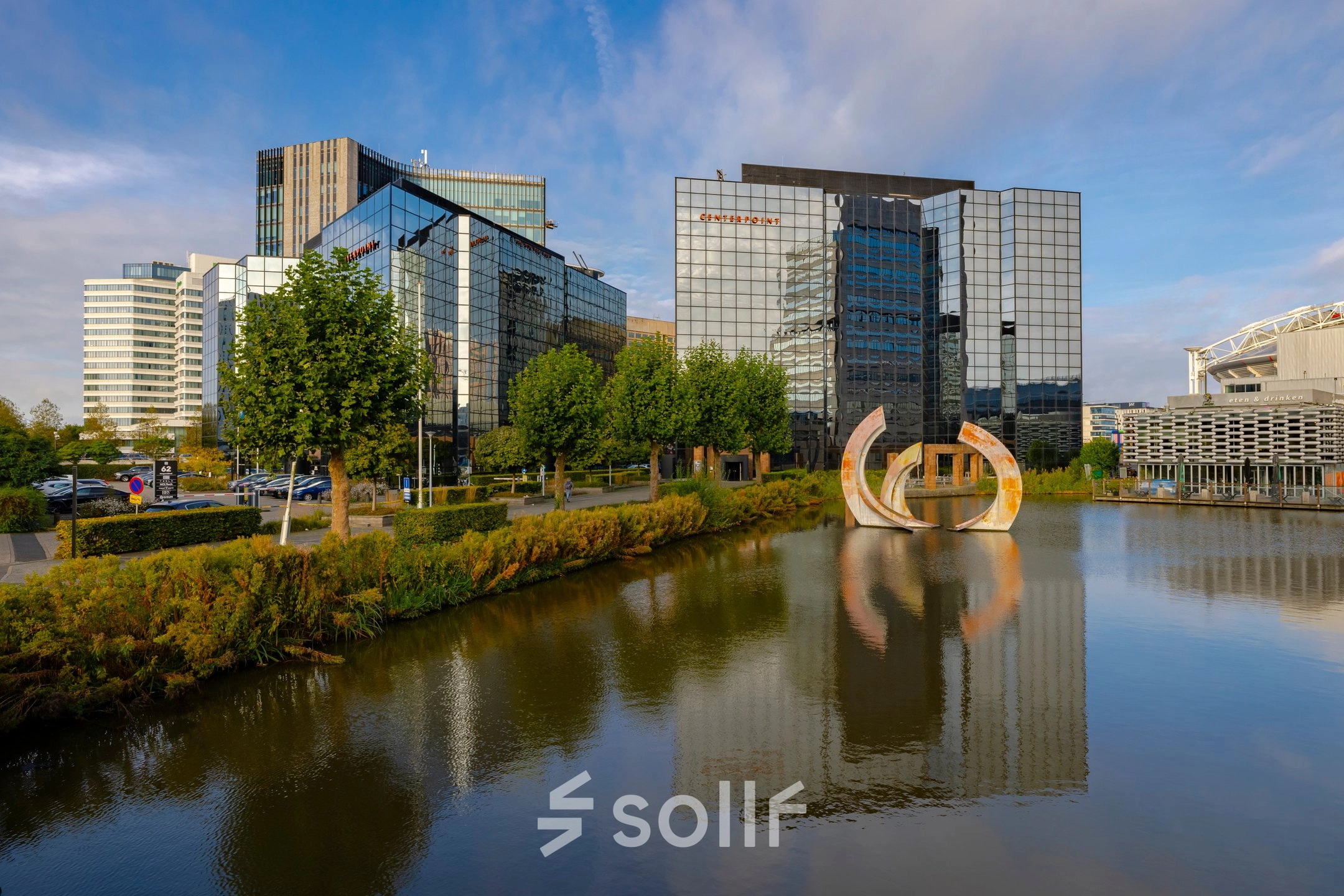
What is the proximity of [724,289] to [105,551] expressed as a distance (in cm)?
5859

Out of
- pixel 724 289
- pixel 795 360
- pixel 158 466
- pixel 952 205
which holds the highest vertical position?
pixel 952 205

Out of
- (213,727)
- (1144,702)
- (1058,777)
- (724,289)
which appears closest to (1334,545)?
(1144,702)

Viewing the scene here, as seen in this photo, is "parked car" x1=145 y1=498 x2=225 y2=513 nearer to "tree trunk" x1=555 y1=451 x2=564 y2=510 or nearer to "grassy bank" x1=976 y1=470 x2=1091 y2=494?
"tree trunk" x1=555 y1=451 x2=564 y2=510

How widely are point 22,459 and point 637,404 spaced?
25641 mm

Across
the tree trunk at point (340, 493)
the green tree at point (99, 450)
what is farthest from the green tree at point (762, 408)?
the green tree at point (99, 450)

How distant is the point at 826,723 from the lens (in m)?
8.95

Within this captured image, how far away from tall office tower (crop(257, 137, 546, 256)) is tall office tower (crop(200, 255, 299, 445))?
33658 millimetres

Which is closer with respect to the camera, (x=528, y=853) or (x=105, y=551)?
(x=528, y=853)

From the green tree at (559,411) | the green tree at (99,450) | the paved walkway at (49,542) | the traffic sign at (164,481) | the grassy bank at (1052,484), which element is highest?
the green tree at (559,411)

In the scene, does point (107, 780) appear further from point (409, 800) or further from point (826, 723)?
point (826, 723)

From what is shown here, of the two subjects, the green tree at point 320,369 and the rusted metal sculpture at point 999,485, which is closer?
the green tree at point 320,369

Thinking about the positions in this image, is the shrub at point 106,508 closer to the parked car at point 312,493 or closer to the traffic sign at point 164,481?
the traffic sign at point 164,481

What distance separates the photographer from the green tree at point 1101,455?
195ft

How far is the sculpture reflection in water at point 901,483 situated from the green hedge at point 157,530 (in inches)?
944
